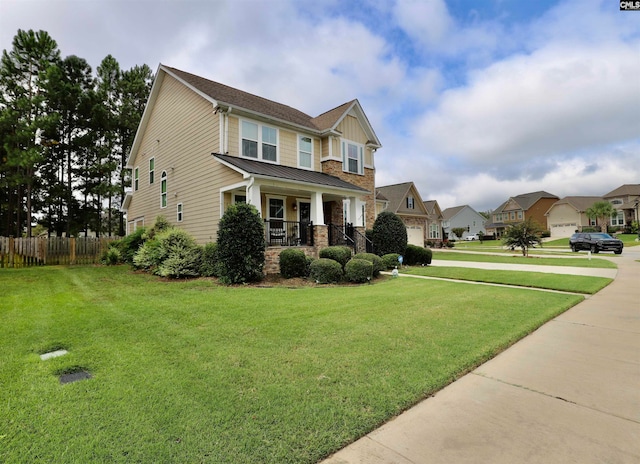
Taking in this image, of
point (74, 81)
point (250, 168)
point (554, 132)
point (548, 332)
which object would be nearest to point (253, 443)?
point (548, 332)

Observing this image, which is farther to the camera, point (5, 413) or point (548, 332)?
point (548, 332)

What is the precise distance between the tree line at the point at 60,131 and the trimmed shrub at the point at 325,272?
20687 millimetres

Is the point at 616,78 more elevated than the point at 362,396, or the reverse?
the point at 616,78

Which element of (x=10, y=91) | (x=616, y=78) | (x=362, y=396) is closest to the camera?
(x=362, y=396)

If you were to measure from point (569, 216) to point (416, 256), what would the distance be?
52743mm

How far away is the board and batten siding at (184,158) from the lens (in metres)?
13.2

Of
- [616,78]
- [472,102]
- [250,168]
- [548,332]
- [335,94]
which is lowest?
[548,332]

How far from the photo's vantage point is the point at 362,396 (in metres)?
2.87

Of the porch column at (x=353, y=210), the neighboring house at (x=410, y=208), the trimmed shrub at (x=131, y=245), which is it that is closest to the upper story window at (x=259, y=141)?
the porch column at (x=353, y=210)

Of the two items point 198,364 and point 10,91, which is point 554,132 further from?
point 10,91

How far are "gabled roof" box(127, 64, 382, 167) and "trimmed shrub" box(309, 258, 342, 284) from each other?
7365 mm

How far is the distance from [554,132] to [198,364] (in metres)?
23.4

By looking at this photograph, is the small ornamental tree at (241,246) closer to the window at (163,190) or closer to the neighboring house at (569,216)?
the window at (163,190)

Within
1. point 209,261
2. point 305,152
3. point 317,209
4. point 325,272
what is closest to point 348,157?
point 305,152
